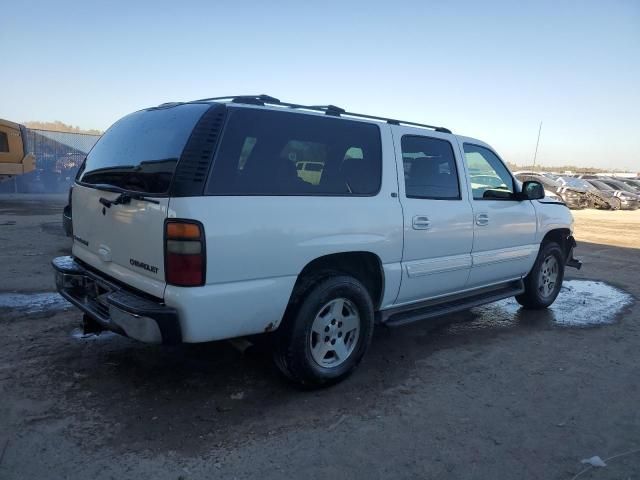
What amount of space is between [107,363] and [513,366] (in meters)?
3.35

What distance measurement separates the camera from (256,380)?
3.65m

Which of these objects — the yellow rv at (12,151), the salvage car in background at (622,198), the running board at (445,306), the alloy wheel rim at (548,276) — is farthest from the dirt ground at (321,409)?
the salvage car in background at (622,198)

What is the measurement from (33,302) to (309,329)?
11.6 feet

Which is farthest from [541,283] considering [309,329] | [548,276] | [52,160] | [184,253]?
[52,160]

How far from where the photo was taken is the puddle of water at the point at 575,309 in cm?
563

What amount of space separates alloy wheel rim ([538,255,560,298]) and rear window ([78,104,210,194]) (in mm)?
4527

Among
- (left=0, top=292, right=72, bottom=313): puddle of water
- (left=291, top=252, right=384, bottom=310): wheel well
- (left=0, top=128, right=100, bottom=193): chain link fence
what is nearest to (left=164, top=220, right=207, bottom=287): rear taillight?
(left=291, top=252, right=384, bottom=310): wheel well

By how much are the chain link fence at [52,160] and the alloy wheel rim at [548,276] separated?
20.7m

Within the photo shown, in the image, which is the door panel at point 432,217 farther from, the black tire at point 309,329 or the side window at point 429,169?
the black tire at point 309,329

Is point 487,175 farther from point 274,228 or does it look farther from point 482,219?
point 274,228

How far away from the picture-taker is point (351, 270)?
3.72m

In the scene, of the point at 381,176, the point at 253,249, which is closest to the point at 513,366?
the point at 381,176

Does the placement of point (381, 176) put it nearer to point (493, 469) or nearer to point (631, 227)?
point (493, 469)

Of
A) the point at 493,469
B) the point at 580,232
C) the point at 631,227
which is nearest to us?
the point at 493,469
